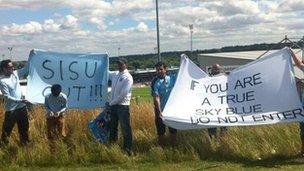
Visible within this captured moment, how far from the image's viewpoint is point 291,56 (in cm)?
1133

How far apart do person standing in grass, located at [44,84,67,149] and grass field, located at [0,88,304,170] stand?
0.20 meters

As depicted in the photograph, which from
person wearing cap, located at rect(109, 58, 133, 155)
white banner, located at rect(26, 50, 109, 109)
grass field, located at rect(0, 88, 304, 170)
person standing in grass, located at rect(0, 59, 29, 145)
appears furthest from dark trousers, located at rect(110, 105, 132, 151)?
person standing in grass, located at rect(0, 59, 29, 145)

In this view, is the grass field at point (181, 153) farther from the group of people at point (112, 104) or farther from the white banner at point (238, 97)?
the white banner at point (238, 97)

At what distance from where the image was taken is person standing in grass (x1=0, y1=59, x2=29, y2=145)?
1139 centimetres

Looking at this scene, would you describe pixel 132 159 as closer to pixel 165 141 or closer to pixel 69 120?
pixel 165 141

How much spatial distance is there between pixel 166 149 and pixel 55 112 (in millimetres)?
2414

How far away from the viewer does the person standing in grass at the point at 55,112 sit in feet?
38.0

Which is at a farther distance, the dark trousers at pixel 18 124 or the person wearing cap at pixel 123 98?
the dark trousers at pixel 18 124

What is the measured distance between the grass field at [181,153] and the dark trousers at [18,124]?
191 millimetres

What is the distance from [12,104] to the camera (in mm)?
11500

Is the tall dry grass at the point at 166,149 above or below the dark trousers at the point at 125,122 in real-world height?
below

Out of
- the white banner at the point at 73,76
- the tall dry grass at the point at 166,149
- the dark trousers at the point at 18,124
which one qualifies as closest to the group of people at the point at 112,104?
the dark trousers at the point at 18,124

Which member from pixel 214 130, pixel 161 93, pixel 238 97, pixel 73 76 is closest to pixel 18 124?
pixel 73 76

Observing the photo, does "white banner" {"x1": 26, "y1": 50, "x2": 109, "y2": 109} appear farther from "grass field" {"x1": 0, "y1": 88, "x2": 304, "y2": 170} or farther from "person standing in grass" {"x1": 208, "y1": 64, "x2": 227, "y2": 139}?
"person standing in grass" {"x1": 208, "y1": 64, "x2": 227, "y2": 139}
